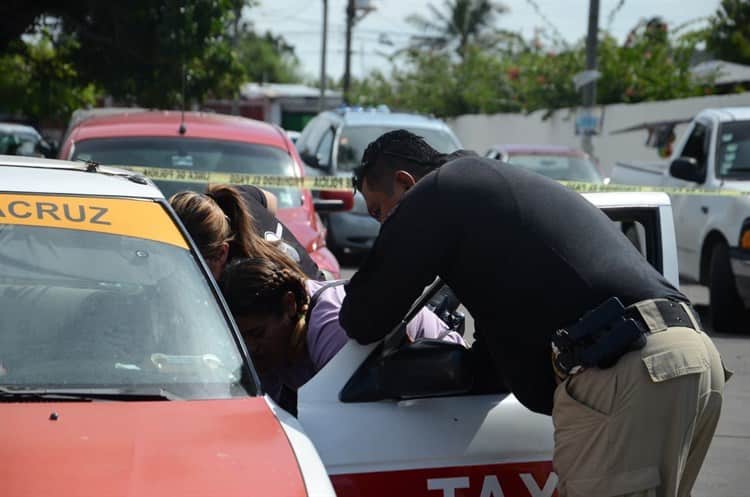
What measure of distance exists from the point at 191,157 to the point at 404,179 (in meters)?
4.68

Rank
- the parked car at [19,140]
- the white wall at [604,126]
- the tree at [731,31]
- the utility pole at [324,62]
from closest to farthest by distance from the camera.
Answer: the parked car at [19,140]
the white wall at [604,126]
the tree at [731,31]
the utility pole at [324,62]

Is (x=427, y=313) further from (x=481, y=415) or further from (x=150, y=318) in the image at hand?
(x=150, y=318)

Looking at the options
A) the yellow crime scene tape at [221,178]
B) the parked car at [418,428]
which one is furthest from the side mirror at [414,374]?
the yellow crime scene tape at [221,178]

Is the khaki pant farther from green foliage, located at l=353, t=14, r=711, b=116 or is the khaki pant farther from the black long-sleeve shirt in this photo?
green foliage, located at l=353, t=14, r=711, b=116

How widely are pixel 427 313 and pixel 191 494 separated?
4.71ft

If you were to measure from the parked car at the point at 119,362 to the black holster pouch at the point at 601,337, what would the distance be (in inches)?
29.0

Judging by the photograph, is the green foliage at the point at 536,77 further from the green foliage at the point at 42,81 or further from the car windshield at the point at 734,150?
the car windshield at the point at 734,150

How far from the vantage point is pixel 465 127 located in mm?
39938

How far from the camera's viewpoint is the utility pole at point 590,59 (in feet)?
74.6

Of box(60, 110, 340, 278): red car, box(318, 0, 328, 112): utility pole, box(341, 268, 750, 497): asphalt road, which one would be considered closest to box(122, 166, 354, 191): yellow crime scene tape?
box(60, 110, 340, 278): red car

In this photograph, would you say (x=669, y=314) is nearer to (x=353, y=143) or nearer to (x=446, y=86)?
(x=353, y=143)

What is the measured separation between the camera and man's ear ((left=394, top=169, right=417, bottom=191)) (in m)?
4.01

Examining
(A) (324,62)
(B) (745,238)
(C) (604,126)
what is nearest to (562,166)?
(B) (745,238)

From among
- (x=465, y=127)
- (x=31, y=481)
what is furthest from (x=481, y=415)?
(x=465, y=127)
